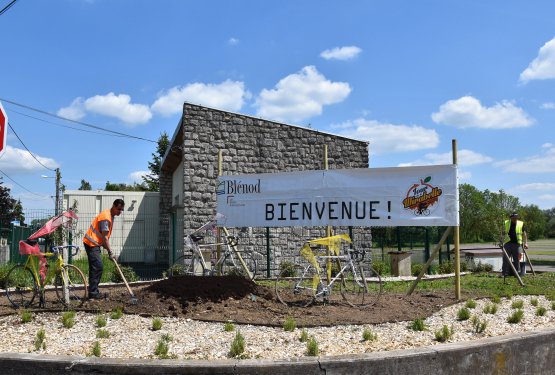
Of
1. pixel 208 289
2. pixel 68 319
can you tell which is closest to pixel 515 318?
pixel 208 289

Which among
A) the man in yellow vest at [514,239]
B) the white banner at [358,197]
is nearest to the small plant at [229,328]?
the white banner at [358,197]

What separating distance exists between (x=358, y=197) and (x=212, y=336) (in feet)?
13.2

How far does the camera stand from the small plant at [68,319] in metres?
7.14

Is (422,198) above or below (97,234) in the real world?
above

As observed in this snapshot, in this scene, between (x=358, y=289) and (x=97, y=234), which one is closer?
(x=97, y=234)

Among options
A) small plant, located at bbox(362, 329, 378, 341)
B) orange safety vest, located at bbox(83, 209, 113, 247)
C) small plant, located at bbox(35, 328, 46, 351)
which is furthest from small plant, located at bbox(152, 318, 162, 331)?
small plant, located at bbox(362, 329, 378, 341)

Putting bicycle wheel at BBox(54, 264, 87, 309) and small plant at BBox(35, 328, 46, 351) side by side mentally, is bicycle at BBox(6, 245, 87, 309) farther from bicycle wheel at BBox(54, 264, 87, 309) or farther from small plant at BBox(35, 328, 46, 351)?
small plant at BBox(35, 328, 46, 351)

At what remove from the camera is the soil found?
301 inches

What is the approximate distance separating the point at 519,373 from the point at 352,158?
12173 millimetres

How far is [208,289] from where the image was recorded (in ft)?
28.6

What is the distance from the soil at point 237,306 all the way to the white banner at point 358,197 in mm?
1429

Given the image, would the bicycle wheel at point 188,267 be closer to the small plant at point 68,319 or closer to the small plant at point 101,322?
the small plant at point 68,319

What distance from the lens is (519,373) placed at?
6.11 m

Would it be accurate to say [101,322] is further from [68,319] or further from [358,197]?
[358,197]
